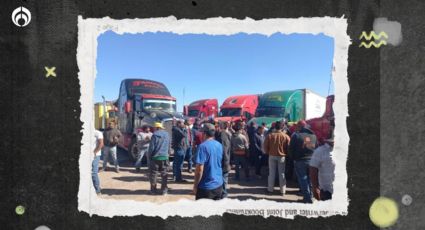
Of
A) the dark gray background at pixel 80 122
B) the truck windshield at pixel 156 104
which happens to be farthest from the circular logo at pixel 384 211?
the truck windshield at pixel 156 104

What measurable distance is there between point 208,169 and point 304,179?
1356 millimetres

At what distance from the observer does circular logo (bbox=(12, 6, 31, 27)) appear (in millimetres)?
2725

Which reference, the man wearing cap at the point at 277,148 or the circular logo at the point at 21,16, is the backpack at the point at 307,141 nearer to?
the man wearing cap at the point at 277,148

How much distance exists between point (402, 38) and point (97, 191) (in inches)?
140

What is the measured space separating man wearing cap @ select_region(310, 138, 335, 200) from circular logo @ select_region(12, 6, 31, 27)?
3474mm

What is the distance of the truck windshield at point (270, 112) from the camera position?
1031 cm

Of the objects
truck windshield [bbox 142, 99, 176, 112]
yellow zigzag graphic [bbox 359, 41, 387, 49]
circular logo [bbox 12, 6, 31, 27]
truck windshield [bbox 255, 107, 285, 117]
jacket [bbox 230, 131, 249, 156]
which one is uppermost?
circular logo [bbox 12, 6, 31, 27]

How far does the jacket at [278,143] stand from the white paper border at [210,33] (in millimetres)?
1962

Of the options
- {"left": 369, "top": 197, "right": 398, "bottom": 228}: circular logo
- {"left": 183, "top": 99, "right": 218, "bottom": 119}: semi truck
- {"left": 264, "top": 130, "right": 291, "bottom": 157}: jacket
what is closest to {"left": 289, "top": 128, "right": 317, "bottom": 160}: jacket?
{"left": 264, "top": 130, "right": 291, "bottom": 157}: jacket

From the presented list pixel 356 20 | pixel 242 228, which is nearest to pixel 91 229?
pixel 242 228

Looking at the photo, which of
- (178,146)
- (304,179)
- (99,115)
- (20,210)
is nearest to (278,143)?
(304,179)

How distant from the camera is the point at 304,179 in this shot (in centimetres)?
355

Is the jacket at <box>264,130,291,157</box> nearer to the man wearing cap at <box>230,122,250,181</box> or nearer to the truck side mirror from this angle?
the man wearing cap at <box>230,122,250,181</box>

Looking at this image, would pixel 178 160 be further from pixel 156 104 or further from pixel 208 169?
pixel 156 104
